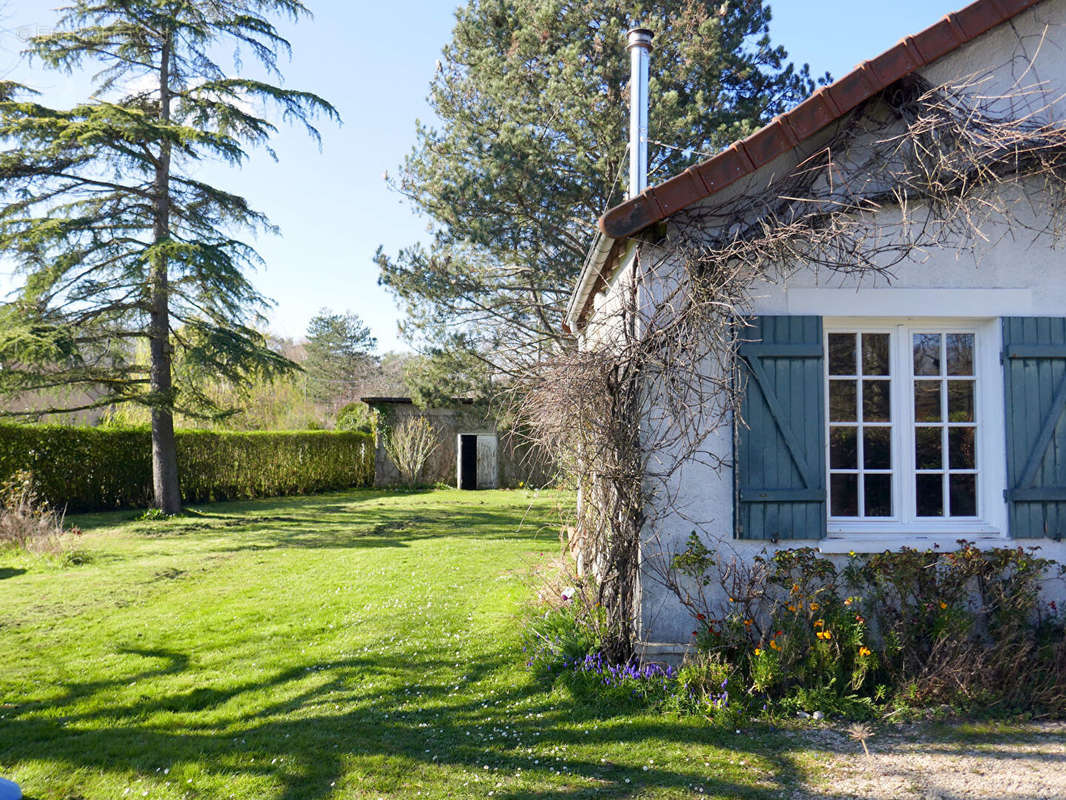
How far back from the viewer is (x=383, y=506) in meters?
19.0

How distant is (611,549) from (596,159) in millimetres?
11253

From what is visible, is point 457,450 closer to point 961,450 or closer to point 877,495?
point 877,495

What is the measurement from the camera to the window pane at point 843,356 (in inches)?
217

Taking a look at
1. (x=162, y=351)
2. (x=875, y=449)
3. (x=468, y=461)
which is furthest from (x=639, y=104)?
(x=468, y=461)

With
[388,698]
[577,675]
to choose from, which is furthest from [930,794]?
[388,698]

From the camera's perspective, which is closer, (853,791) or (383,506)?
(853,791)

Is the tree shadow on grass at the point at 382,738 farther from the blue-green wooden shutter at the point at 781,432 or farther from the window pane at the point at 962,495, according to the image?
the window pane at the point at 962,495

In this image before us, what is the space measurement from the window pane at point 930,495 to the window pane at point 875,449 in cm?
27

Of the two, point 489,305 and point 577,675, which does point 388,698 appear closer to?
point 577,675

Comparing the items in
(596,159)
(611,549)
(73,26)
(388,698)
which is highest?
(73,26)

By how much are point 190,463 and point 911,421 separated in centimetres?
1754

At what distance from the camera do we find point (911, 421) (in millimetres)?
5410

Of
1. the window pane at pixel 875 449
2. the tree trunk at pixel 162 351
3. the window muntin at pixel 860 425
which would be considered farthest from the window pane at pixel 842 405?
the tree trunk at pixel 162 351

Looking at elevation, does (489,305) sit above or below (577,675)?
above
